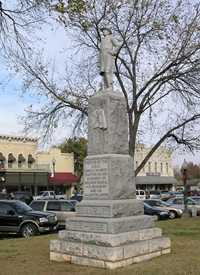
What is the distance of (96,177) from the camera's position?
10891mm

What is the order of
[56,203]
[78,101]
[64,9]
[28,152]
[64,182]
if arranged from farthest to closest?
[64,182], [28,152], [78,101], [56,203], [64,9]

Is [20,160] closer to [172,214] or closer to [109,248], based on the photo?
[172,214]

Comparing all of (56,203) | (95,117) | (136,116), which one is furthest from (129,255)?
(136,116)

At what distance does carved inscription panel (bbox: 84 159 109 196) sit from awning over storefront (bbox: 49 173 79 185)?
180 feet

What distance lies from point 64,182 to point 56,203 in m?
45.4

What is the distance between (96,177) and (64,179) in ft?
192

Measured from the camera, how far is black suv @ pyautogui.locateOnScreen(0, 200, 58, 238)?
19422mm

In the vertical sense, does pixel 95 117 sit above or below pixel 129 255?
above

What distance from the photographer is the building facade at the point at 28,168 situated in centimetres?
6059

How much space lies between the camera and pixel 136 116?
27750 millimetres

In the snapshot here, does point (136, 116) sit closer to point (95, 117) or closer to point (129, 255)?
point (95, 117)

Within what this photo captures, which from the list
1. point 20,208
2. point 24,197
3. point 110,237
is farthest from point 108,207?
point 24,197

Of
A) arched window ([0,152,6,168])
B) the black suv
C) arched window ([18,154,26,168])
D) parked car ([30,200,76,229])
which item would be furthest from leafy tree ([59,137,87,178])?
the black suv

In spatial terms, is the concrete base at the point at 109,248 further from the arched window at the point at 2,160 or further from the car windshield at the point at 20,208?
the arched window at the point at 2,160
